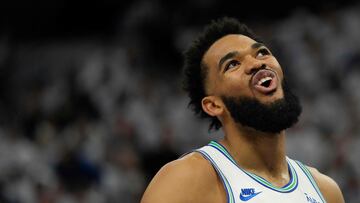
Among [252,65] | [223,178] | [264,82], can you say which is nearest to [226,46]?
[252,65]

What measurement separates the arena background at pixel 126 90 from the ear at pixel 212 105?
4542mm

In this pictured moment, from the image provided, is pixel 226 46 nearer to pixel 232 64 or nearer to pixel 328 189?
pixel 232 64

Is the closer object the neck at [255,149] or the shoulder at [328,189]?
the neck at [255,149]

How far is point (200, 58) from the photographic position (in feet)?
15.2

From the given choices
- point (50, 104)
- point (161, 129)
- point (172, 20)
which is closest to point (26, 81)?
point (50, 104)

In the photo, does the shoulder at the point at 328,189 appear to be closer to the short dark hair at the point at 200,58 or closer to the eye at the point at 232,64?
the short dark hair at the point at 200,58

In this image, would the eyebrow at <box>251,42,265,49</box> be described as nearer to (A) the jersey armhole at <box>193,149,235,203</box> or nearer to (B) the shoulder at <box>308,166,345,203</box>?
(A) the jersey armhole at <box>193,149,235,203</box>

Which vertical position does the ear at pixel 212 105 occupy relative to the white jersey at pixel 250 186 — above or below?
above

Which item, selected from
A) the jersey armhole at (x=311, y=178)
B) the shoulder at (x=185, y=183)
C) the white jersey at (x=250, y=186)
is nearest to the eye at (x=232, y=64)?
the white jersey at (x=250, y=186)

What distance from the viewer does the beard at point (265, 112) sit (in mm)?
4227

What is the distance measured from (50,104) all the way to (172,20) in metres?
2.57

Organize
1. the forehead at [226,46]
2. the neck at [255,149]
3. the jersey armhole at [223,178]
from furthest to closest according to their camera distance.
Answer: the forehead at [226,46]
the neck at [255,149]
the jersey armhole at [223,178]

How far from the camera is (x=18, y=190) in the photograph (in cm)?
1002

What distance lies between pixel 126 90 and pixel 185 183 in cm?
833
